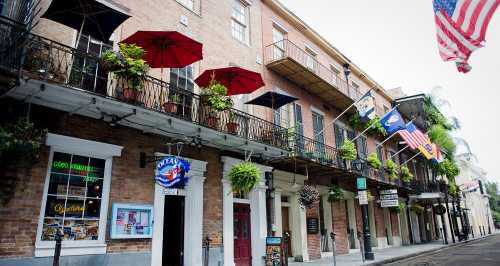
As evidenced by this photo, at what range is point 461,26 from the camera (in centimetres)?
591

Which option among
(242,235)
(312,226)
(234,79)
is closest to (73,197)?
(234,79)

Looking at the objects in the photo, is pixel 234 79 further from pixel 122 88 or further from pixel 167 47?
pixel 122 88

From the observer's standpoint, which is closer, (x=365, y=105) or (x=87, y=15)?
(x=87, y=15)

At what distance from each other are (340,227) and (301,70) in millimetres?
7778

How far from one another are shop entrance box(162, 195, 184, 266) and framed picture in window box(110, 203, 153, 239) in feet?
4.47

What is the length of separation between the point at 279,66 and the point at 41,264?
34.7ft

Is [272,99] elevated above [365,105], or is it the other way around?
[365,105]

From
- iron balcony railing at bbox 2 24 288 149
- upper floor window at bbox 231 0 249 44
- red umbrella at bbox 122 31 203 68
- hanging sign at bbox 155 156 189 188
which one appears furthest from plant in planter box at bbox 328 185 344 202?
red umbrella at bbox 122 31 203 68

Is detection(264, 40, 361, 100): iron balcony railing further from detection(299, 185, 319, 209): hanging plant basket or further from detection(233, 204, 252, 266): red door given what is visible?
detection(233, 204, 252, 266): red door

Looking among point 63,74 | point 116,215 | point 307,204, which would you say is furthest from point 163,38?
point 307,204

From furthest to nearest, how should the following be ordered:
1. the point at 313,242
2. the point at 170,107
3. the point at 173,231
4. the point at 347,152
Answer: the point at 347,152, the point at 313,242, the point at 173,231, the point at 170,107

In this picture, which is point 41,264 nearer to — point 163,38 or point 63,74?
point 63,74

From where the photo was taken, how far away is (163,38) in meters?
8.14

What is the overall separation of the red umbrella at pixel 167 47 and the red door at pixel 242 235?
5.27m
